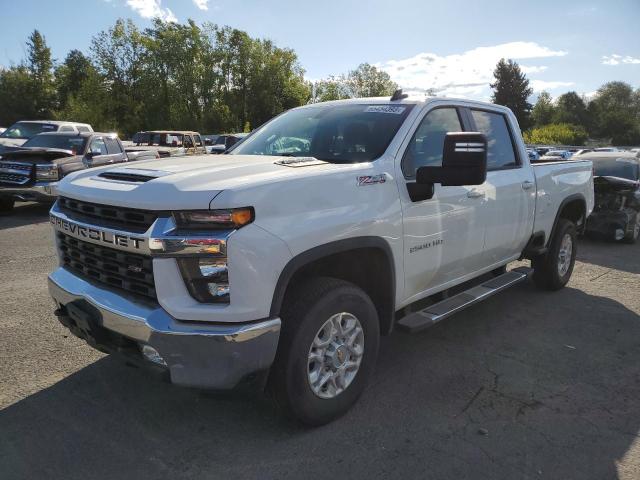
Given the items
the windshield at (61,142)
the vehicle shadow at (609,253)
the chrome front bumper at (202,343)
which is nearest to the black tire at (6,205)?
the windshield at (61,142)

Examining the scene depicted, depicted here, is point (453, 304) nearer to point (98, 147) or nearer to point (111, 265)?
point (111, 265)

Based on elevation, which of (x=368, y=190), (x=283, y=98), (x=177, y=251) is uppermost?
(x=283, y=98)

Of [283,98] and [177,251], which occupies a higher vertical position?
[283,98]

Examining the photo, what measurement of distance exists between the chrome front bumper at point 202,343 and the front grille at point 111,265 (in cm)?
11

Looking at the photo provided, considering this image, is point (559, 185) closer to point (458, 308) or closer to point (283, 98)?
point (458, 308)

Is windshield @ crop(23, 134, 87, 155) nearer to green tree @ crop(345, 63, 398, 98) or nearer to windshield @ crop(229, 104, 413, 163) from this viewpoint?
windshield @ crop(229, 104, 413, 163)

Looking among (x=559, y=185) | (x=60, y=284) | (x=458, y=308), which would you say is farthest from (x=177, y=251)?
(x=559, y=185)

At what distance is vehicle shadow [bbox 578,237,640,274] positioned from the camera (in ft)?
23.8

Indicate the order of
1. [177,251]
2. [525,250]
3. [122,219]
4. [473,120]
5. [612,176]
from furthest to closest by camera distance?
1. [612,176]
2. [525,250]
3. [473,120]
4. [122,219]
5. [177,251]

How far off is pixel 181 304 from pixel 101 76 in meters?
53.9

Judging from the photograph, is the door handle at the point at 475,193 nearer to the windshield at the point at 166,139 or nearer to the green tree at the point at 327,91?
the windshield at the point at 166,139

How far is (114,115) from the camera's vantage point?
50.2m

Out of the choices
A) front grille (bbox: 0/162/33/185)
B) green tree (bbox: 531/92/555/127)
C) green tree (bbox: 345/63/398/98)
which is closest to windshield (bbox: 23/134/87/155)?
front grille (bbox: 0/162/33/185)

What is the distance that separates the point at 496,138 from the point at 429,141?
1.28 meters
